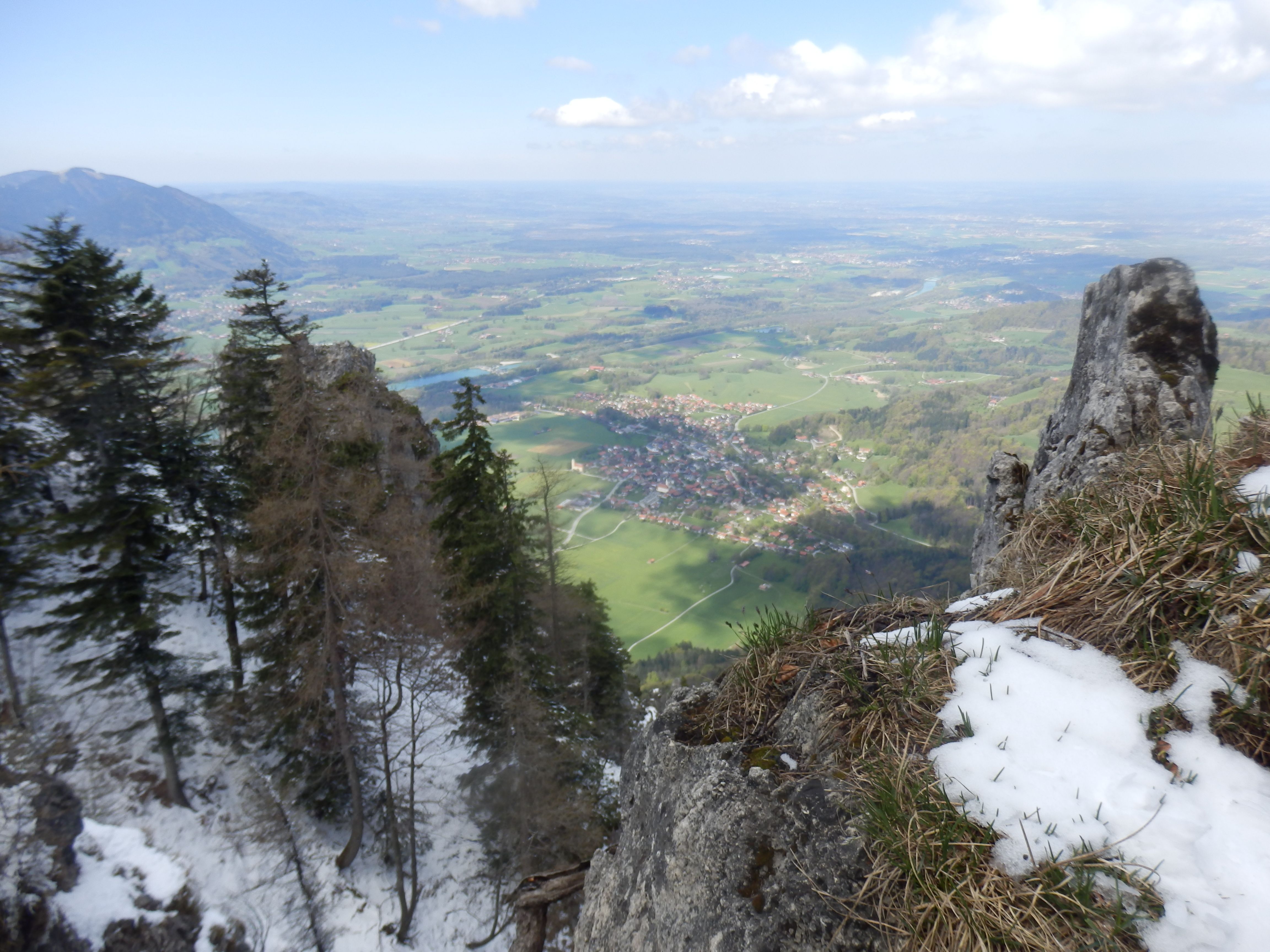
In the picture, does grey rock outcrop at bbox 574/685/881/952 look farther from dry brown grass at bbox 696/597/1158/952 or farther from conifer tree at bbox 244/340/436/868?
conifer tree at bbox 244/340/436/868

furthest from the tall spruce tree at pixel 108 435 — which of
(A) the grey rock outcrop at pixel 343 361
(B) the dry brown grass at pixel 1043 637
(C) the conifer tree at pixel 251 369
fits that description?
(B) the dry brown grass at pixel 1043 637

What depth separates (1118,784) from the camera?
2.25 meters

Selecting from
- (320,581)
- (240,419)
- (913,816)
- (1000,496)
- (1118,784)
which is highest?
(1118,784)

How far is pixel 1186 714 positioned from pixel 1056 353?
10849cm

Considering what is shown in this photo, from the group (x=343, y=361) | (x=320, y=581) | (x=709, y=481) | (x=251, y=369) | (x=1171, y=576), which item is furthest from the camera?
(x=709, y=481)

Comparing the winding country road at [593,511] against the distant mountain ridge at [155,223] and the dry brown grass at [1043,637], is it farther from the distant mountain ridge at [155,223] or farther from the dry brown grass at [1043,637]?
the distant mountain ridge at [155,223]

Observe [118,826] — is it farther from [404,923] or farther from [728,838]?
[728,838]

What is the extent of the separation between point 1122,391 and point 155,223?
731 ft

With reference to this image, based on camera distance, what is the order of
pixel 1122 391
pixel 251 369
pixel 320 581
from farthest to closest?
pixel 251 369, pixel 320 581, pixel 1122 391

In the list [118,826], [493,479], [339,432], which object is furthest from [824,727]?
[118,826]

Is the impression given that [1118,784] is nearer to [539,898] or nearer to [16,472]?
[539,898]

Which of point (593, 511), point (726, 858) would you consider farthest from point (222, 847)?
point (593, 511)

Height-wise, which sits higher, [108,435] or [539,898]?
[108,435]

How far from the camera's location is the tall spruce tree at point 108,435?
Result: 10.9 meters
